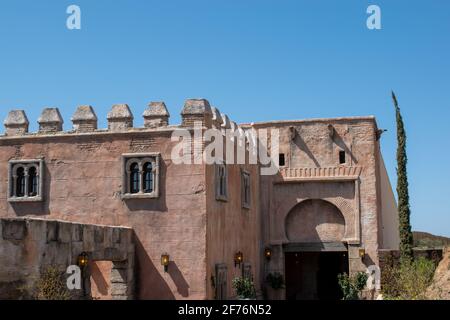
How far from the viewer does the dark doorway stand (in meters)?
30.8

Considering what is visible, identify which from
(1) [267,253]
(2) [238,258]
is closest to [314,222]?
(1) [267,253]

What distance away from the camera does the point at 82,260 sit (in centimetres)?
1509

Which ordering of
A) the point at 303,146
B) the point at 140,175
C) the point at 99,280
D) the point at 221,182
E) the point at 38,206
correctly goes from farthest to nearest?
the point at 303,146 < the point at 221,182 < the point at 38,206 < the point at 99,280 < the point at 140,175

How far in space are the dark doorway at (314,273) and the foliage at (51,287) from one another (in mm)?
17918

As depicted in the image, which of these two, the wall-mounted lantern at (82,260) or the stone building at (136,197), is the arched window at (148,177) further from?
the wall-mounted lantern at (82,260)

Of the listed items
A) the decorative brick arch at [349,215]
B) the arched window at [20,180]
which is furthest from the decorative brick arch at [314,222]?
the arched window at [20,180]

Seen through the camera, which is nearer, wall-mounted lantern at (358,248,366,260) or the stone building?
the stone building

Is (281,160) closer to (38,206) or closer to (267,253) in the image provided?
(267,253)

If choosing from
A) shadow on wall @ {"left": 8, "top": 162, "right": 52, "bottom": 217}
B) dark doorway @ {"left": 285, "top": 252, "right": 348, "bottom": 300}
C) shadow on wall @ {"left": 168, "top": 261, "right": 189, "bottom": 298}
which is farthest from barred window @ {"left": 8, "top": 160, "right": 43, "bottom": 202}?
dark doorway @ {"left": 285, "top": 252, "right": 348, "bottom": 300}

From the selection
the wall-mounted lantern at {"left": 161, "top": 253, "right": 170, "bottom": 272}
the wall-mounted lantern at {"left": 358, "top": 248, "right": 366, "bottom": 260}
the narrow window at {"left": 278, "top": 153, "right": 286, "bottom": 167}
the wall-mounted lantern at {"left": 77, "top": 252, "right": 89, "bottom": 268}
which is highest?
the narrow window at {"left": 278, "top": 153, "right": 286, "bottom": 167}

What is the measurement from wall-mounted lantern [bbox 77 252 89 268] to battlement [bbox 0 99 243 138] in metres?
4.56

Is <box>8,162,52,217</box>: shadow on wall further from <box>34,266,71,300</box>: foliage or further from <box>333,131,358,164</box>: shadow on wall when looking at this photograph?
<box>333,131,358,164</box>: shadow on wall

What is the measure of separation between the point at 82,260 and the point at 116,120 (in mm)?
5207
